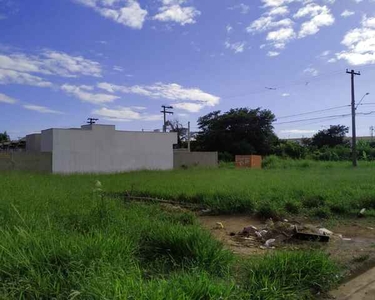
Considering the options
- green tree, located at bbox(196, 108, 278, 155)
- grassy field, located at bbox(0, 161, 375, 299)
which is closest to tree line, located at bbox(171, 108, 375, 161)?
green tree, located at bbox(196, 108, 278, 155)

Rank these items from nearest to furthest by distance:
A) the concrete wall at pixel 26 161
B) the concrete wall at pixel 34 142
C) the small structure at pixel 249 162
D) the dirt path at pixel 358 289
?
1. the dirt path at pixel 358 289
2. the concrete wall at pixel 26 161
3. the concrete wall at pixel 34 142
4. the small structure at pixel 249 162

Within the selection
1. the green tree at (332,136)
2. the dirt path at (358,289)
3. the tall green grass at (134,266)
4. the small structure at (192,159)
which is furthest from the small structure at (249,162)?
the tall green grass at (134,266)

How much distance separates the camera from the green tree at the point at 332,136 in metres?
74.8

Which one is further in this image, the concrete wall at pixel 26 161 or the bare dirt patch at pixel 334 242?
the concrete wall at pixel 26 161

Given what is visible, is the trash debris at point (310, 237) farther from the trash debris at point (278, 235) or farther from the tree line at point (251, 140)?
the tree line at point (251, 140)

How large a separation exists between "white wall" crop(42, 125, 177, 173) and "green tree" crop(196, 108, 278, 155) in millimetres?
18705

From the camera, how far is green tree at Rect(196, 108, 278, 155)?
60969 mm

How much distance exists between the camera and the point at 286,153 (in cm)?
6122

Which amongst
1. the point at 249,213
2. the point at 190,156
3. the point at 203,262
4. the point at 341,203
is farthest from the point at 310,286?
the point at 190,156

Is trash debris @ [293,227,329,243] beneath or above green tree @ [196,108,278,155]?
beneath

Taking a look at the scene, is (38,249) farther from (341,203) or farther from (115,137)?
(115,137)

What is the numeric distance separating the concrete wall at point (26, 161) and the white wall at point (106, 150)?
44.9 inches

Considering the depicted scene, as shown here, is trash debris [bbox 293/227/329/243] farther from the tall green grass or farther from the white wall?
the white wall

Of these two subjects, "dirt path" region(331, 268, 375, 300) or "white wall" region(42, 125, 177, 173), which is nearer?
"dirt path" region(331, 268, 375, 300)
